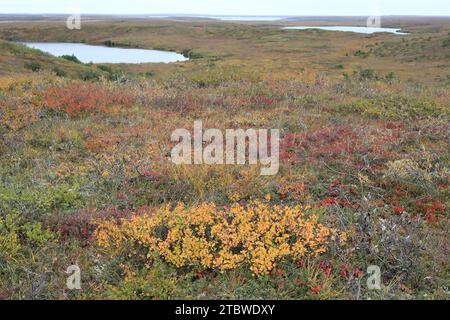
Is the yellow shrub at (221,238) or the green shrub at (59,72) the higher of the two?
the green shrub at (59,72)

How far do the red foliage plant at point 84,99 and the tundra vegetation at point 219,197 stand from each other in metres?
0.06

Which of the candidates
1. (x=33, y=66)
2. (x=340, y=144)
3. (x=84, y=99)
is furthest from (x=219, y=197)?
(x=33, y=66)

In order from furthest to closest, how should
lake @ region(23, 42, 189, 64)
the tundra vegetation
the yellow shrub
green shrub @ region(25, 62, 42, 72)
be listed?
lake @ region(23, 42, 189, 64) < green shrub @ region(25, 62, 42, 72) < the yellow shrub < the tundra vegetation

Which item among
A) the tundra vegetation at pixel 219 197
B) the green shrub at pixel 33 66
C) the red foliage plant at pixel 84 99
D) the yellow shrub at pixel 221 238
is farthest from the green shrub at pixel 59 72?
the yellow shrub at pixel 221 238

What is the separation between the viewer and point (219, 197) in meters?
7.88

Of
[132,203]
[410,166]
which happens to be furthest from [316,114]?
[132,203]

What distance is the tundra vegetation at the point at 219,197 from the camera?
557cm

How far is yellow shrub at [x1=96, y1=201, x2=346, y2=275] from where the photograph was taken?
568 centimetres

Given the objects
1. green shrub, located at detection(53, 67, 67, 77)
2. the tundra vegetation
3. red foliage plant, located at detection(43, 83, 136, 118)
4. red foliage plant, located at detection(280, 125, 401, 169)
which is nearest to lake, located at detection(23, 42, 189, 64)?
green shrub, located at detection(53, 67, 67, 77)

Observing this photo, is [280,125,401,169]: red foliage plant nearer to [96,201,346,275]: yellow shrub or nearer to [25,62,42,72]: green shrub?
[96,201,346,275]: yellow shrub

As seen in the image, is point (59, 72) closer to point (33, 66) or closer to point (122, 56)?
point (33, 66)

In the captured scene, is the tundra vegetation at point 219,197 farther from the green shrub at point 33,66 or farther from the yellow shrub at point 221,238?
the green shrub at point 33,66

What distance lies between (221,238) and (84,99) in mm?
9933

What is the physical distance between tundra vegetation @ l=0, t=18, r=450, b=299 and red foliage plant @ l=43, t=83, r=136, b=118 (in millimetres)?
61
